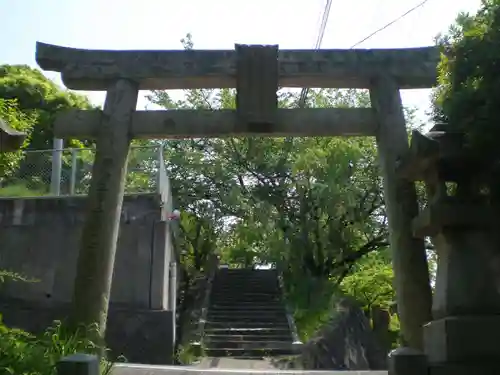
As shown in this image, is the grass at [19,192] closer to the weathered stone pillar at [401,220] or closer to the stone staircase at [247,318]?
the stone staircase at [247,318]

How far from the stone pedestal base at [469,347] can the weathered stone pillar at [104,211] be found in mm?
5409

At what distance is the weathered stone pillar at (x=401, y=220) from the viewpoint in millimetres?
9570

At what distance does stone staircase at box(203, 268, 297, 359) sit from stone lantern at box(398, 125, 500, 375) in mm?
10581

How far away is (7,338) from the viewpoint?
23.4ft

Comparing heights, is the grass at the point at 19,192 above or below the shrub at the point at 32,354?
above

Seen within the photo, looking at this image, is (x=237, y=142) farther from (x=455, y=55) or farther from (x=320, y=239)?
(x=455, y=55)

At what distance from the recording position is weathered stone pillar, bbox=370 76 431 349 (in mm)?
9570

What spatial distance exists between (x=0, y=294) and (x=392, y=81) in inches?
408

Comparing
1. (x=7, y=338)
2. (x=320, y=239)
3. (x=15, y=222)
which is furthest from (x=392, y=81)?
(x=320, y=239)

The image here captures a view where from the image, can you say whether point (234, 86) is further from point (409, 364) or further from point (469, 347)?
point (469, 347)

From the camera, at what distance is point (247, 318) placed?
21.0m

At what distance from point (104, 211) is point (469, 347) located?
604 cm

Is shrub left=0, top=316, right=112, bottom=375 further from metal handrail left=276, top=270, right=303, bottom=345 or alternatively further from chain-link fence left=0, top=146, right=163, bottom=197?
metal handrail left=276, top=270, right=303, bottom=345

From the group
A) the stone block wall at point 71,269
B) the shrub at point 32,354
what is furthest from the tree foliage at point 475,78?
the stone block wall at point 71,269
